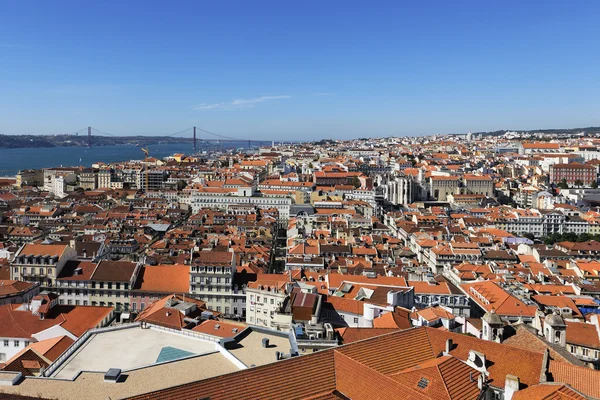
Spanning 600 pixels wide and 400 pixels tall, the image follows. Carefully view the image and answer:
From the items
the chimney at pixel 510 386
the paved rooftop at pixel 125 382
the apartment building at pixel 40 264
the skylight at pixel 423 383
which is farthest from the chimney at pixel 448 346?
the apartment building at pixel 40 264

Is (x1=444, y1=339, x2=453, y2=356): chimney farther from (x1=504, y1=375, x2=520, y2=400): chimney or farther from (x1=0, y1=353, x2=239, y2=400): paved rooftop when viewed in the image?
(x1=0, y1=353, x2=239, y2=400): paved rooftop

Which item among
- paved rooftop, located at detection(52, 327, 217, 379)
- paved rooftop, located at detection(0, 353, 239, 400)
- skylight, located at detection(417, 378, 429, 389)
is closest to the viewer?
skylight, located at detection(417, 378, 429, 389)

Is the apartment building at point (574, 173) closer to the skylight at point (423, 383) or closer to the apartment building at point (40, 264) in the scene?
the apartment building at point (40, 264)

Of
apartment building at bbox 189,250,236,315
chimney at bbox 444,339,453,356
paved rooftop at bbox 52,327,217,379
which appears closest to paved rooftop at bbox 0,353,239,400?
paved rooftop at bbox 52,327,217,379

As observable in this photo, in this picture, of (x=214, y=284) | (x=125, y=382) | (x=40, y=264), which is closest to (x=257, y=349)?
(x=125, y=382)

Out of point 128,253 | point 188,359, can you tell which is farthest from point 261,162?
point 188,359
